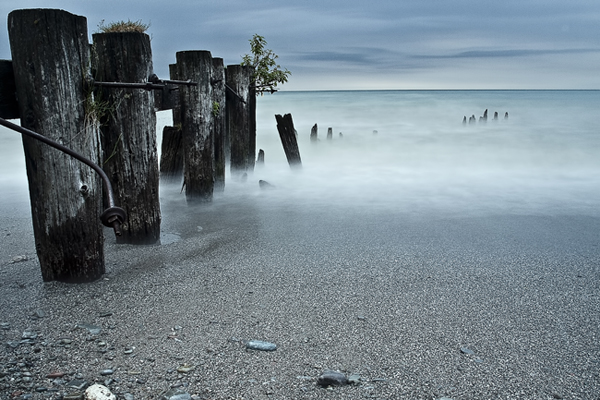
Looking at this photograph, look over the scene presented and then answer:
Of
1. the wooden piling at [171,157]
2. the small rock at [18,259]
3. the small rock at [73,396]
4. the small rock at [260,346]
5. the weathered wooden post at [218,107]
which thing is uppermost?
the weathered wooden post at [218,107]

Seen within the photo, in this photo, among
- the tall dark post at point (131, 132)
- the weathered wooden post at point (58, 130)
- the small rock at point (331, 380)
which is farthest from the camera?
the tall dark post at point (131, 132)

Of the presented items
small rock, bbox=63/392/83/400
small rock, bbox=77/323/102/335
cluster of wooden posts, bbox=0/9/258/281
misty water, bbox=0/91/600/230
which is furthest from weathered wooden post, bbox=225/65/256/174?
small rock, bbox=63/392/83/400

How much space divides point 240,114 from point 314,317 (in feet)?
17.3

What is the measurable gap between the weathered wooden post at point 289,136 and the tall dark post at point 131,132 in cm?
567

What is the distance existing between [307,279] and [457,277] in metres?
1.24

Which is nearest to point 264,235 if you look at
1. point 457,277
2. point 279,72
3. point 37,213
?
point 457,277

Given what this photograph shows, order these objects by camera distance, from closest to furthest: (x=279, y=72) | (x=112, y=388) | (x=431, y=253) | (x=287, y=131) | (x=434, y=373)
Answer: (x=112, y=388), (x=434, y=373), (x=431, y=253), (x=279, y=72), (x=287, y=131)

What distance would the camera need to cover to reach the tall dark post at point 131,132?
3865mm

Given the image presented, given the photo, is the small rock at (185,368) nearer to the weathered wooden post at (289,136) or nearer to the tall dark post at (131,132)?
the tall dark post at (131,132)

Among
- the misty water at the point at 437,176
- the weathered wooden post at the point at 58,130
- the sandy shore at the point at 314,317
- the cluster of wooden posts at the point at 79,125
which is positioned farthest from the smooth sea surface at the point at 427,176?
the weathered wooden post at the point at 58,130

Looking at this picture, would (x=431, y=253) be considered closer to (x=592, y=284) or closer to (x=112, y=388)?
(x=592, y=284)

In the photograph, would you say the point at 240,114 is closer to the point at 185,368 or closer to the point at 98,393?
the point at 185,368

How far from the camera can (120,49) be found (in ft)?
12.7

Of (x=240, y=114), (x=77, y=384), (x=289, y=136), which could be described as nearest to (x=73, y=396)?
(x=77, y=384)
